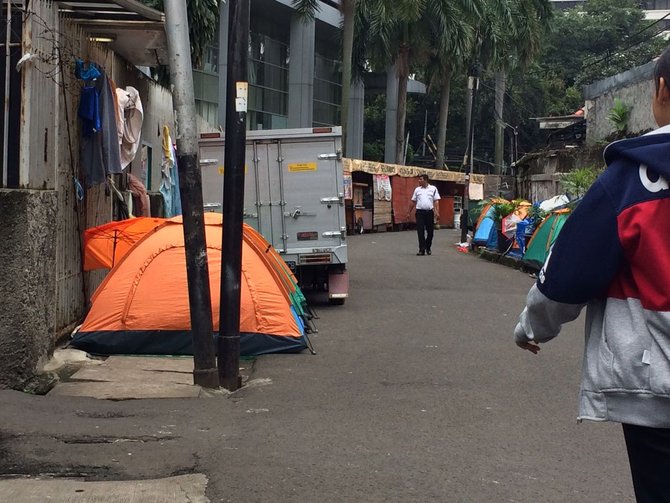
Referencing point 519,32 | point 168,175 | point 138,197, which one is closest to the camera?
point 138,197

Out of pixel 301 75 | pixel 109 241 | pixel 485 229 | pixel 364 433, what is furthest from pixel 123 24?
pixel 301 75

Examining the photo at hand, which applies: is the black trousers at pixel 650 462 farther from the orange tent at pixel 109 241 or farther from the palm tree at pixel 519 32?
the palm tree at pixel 519 32

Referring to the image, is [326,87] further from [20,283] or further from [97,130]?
[20,283]

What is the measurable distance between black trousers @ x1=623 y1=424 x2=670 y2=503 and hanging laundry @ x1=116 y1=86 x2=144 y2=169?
8410 mm

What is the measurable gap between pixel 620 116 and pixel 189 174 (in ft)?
57.6

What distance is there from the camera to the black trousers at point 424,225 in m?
20.8

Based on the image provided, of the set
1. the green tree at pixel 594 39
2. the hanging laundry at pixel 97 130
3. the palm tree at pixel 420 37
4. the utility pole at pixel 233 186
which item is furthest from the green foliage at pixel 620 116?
the green tree at pixel 594 39

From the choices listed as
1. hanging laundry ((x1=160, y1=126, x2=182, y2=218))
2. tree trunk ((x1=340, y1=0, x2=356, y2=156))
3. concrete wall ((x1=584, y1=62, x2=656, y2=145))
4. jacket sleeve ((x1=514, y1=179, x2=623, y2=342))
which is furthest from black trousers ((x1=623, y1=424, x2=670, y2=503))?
tree trunk ((x1=340, y1=0, x2=356, y2=156))

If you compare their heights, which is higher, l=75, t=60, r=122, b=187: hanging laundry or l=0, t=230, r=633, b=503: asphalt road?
l=75, t=60, r=122, b=187: hanging laundry

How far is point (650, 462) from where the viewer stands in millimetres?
2260

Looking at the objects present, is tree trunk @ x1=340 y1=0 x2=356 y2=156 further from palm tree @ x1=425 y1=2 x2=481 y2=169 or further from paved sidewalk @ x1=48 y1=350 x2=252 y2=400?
paved sidewalk @ x1=48 y1=350 x2=252 y2=400

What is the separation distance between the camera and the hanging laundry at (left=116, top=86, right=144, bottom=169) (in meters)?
10.0

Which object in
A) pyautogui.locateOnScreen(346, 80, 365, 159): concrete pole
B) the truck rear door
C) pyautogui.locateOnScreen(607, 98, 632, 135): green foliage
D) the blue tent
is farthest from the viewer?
pyautogui.locateOnScreen(346, 80, 365, 159): concrete pole

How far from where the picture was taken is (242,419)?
6.45 meters
